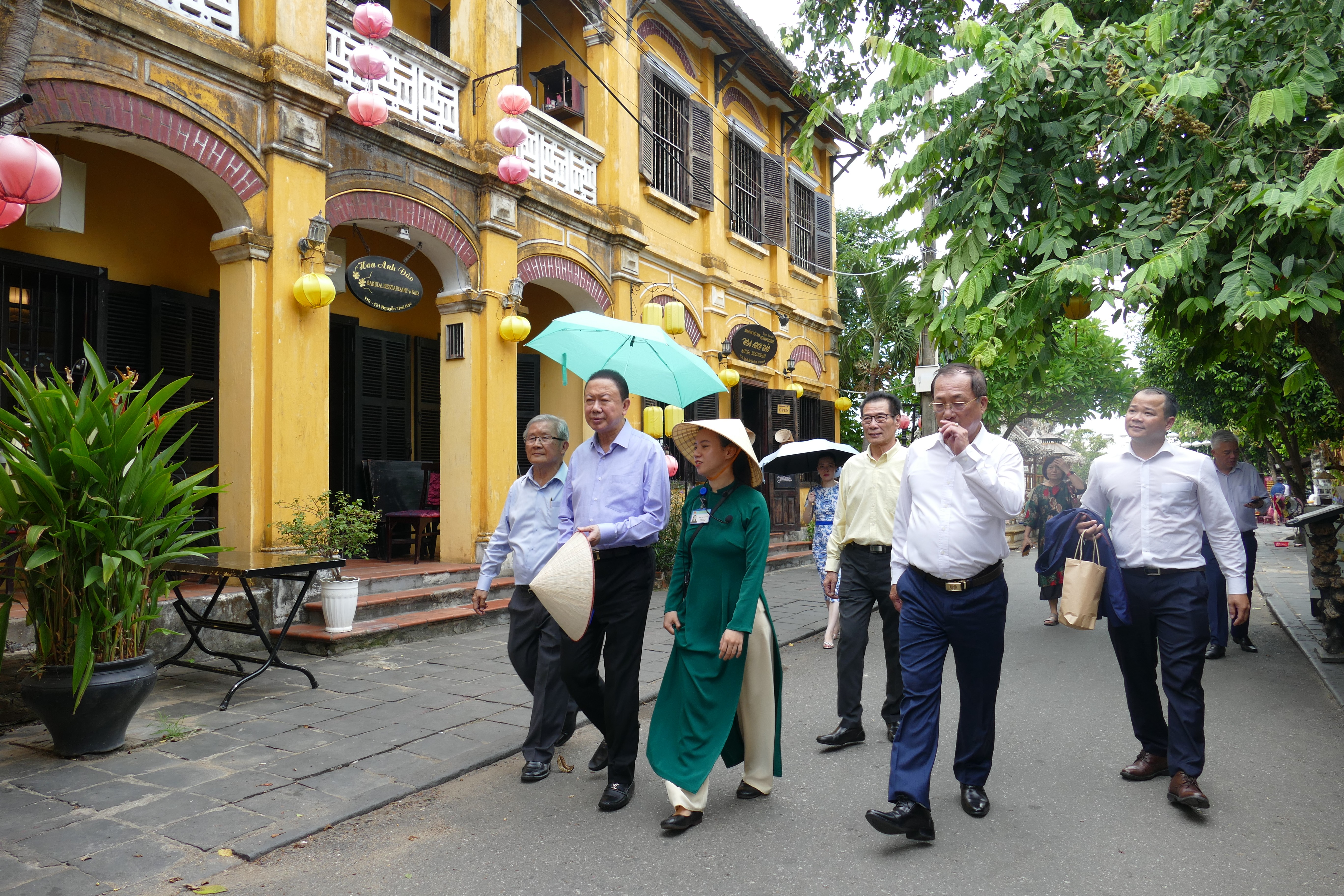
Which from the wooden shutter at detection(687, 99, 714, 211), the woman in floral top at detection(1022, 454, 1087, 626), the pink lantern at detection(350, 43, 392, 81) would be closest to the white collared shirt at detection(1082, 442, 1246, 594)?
the woman in floral top at detection(1022, 454, 1087, 626)

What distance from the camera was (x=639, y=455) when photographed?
4.32 meters

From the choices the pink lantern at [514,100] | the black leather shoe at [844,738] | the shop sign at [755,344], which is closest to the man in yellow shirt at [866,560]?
the black leather shoe at [844,738]

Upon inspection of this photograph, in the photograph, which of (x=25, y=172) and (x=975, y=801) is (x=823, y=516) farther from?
(x=25, y=172)

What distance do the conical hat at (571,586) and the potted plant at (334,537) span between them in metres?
3.58

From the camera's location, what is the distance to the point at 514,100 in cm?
937

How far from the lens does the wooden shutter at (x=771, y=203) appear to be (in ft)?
54.8

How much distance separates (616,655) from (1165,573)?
8.45 ft

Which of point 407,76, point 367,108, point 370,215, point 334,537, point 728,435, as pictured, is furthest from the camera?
point 407,76

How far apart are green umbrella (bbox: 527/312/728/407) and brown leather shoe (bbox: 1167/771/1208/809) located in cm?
291

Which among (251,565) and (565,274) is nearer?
(251,565)

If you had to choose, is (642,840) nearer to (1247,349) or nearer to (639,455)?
(639,455)

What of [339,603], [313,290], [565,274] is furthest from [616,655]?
[565,274]

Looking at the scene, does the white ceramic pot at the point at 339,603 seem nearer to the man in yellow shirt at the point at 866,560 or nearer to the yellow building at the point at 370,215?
the yellow building at the point at 370,215

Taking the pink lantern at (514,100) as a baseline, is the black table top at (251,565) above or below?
below
